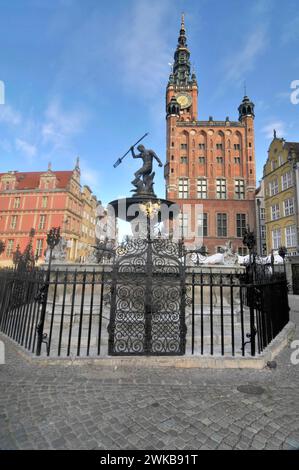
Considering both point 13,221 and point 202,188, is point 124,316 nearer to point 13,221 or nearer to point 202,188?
point 202,188

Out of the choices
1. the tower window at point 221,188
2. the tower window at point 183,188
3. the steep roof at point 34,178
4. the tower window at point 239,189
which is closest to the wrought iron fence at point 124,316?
the tower window at point 183,188

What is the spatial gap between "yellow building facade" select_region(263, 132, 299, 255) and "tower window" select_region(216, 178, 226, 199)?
5.27 metres

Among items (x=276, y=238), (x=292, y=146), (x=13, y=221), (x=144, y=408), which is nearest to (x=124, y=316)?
(x=144, y=408)

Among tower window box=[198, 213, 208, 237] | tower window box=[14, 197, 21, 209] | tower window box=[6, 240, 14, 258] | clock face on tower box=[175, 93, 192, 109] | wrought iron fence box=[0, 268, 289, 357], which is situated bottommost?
wrought iron fence box=[0, 268, 289, 357]

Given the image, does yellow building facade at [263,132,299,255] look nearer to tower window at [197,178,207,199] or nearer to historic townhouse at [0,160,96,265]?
tower window at [197,178,207,199]

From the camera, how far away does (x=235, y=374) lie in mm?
4168

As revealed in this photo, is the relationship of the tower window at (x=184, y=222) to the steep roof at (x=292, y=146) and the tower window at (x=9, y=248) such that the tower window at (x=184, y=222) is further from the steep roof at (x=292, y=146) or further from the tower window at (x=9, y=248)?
the tower window at (x=9, y=248)

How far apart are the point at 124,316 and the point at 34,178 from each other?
44258 mm

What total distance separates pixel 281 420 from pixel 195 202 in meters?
32.3

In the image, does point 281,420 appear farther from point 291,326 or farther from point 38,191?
point 38,191

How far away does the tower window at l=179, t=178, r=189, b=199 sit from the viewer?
34312 millimetres

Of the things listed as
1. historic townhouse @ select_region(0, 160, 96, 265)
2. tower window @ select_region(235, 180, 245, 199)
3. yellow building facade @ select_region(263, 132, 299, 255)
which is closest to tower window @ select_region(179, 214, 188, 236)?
tower window @ select_region(235, 180, 245, 199)

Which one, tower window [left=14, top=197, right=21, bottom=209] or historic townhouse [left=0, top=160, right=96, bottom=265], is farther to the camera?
tower window [left=14, top=197, right=21, bottom=209]
